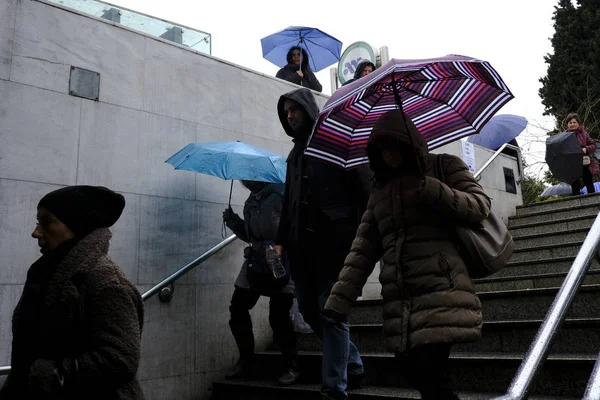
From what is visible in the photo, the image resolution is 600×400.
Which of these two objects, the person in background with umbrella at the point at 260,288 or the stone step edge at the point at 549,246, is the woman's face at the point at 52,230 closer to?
the person in background with umbrella at the point at 260,288

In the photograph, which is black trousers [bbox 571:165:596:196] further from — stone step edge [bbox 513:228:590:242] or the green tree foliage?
the green tree foliage

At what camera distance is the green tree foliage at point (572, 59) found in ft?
65.5

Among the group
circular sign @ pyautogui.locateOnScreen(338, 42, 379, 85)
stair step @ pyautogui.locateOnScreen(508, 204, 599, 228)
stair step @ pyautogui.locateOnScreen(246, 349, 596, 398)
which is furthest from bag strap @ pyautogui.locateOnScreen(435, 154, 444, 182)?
circular sign @ pyautogui.locateOnScreen(338, 42, 379, 85)

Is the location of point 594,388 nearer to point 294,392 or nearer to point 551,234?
point 294,392

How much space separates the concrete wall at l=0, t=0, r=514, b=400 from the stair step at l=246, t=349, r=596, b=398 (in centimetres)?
116

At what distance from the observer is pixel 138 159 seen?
4.91m

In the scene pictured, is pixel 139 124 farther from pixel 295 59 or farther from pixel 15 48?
pixel 295 59

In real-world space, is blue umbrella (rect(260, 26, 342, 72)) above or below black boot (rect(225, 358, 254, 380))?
above

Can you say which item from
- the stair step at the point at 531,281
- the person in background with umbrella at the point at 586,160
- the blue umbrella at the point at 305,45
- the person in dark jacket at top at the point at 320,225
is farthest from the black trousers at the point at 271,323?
the person in background with umbrella at the point at 586,160

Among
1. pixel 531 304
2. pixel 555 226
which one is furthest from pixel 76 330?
pixel 555 226

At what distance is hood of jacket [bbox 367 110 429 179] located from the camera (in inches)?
97.9

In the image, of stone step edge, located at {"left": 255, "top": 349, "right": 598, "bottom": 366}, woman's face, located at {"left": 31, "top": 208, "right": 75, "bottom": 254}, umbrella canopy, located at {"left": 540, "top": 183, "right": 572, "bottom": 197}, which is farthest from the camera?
umbrella canopy, located at {"left": 540, "top": 183, "right": 572, "bottom": 197}

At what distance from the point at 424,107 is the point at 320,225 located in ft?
3.17

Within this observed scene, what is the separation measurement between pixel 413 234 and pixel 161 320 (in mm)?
3021
